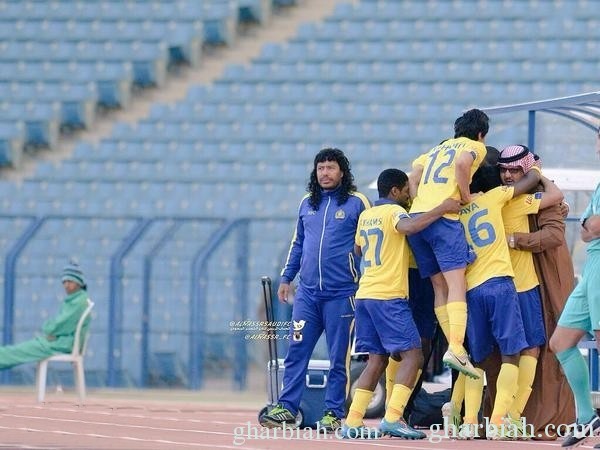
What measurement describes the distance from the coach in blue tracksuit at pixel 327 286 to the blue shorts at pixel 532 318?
1155mm

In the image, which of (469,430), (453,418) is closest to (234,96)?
(453,418)

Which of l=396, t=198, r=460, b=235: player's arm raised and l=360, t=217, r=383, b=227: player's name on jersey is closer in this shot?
l=396, t=198, r=460, b=235: player's arm raised

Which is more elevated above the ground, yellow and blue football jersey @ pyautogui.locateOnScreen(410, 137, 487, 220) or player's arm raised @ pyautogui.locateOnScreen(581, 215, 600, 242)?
yellow and blue football jersey @ pyautogui.locateOnScreen(410, 137, 487, 220)

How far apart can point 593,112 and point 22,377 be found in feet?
25.7

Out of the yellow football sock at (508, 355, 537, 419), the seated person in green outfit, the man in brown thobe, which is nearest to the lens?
the yellow football sock at (508, 355, 537, 419)

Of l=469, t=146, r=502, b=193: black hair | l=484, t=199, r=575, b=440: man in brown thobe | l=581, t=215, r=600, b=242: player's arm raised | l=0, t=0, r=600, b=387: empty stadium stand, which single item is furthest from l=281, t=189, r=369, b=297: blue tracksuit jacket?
l=0, t=0, r=600, b=387: empty stadium stand

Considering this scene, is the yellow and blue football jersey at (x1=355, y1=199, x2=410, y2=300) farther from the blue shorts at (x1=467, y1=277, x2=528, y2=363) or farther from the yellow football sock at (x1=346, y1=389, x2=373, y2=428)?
the yellow football sock at (x1=346, y1=389, x2=373, y2=428)

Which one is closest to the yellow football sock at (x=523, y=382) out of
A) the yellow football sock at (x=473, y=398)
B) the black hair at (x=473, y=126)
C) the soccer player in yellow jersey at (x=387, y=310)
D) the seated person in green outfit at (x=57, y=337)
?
the yellow football sock at (x=473, y=398)

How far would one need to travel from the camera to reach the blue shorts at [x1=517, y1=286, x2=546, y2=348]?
32.7 ft

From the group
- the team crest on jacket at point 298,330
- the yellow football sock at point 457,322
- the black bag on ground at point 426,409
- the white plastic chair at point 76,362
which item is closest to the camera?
the yellow football sock at point 457,322

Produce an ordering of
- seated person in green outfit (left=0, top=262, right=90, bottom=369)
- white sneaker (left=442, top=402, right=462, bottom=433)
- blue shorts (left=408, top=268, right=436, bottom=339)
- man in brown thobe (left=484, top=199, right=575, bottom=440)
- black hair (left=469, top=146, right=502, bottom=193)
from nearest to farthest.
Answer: man in brown thobe (left=484, top=199, right=575, bottom=440)
white sneaker (left=442, top=402, right=462, bottom=433)
black hair (left=469, top=146, right=502, bottom=193)
blue shorts (left=408, top=268, right=436, bottom=339)
seated person in green outfit (left=0, top=262, right=90, bottom=369)

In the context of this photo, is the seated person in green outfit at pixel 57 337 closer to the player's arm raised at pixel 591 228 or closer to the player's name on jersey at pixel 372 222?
the player's name on jersey at pixel 372 222

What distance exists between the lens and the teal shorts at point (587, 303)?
28.5 feet

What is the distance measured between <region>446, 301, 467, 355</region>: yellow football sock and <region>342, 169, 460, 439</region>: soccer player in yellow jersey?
294mm
